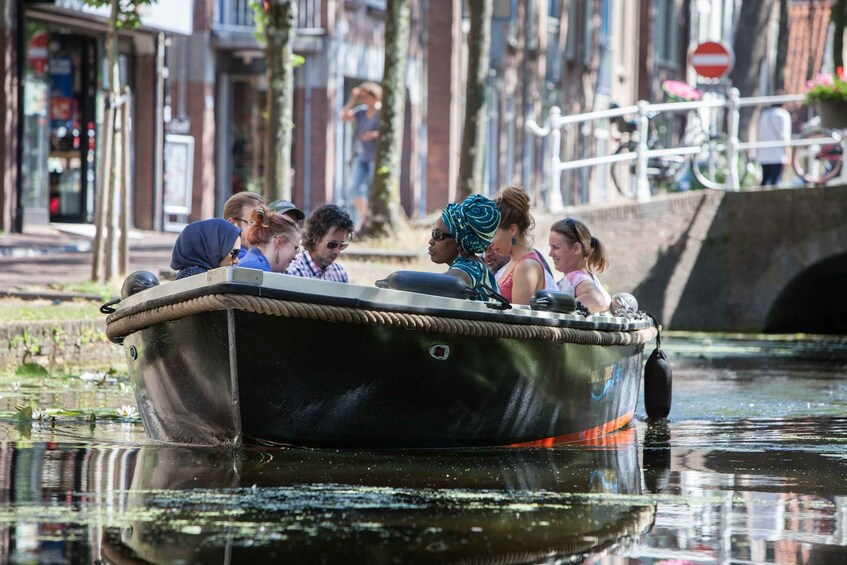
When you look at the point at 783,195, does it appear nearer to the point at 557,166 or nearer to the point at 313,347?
the point at 557,166

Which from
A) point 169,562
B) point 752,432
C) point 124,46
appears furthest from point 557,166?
point 169,562

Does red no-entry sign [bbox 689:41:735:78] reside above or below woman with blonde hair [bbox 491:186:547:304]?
above

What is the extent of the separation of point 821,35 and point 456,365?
162 feet

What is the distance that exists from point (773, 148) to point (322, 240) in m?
17.0

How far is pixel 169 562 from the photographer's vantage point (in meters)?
5.08

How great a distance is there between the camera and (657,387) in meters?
11.3

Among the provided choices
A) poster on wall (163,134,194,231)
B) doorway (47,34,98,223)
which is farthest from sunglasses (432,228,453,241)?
poster on wall (163,134,194,231)

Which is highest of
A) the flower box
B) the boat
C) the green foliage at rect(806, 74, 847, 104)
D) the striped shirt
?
the green foliage at rect(806, 74, 847, 104)

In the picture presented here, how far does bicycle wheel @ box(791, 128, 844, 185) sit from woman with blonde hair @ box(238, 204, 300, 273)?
1619 centimetres

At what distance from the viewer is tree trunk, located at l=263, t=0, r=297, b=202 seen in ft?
57.6

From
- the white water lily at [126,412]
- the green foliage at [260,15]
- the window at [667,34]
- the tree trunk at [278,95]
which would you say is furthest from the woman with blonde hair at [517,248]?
the window at [667,34]

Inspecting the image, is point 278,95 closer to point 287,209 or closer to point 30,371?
point 30,371

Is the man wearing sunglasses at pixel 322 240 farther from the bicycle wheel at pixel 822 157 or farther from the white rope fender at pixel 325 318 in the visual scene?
the bicycle wheel at pixel 822 157

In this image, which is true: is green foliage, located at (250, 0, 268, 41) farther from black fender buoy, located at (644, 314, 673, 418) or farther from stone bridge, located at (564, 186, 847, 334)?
black fender buoy, located at (644, 314, 673, 418)
